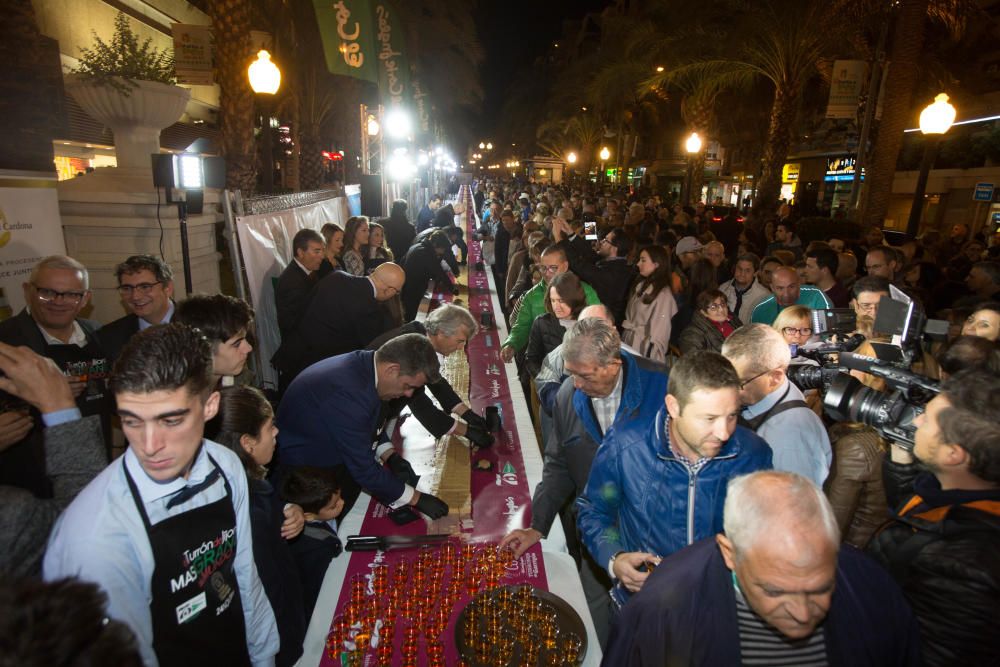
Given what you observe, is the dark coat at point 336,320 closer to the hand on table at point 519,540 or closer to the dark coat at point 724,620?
the hand on table at point 519,540

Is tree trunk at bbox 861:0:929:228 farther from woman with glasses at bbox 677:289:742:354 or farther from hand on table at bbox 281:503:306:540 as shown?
hand on table at bbox 281:503:306:540

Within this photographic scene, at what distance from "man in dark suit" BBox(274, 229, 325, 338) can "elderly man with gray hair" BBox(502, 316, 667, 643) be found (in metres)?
3.39

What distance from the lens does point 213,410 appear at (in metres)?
1.86

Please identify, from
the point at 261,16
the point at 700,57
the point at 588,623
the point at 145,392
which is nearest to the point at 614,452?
the point at 588,623

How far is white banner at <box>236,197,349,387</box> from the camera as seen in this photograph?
6094 mm

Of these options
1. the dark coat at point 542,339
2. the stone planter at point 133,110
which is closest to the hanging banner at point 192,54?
the stone planter at point 133,110

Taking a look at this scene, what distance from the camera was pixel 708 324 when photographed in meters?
4.68

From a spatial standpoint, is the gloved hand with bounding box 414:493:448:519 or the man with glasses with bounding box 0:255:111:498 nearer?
the gloved hand with bounding box 414:493:448:519

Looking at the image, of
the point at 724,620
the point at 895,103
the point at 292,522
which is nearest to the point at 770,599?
the point at 724,620

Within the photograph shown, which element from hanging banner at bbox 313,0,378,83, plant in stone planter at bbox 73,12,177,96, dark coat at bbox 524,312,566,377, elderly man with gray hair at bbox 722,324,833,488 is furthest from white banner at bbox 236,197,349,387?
elderly man with gray hair at bbox 722,324,833,488

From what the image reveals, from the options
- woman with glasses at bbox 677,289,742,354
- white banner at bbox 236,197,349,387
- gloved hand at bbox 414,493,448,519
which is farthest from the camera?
white banner at bbox 236,197,349,387

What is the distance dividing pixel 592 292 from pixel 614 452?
2938mm

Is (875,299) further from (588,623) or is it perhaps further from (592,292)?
(588,623)

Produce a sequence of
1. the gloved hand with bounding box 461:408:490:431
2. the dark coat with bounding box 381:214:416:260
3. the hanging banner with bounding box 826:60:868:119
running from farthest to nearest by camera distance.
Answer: the dark coat with bounding box 381:214:416:260
the hanging banner with bounding box 826:60:868:119
the gloved hand with bounding box 461:408:490:431
